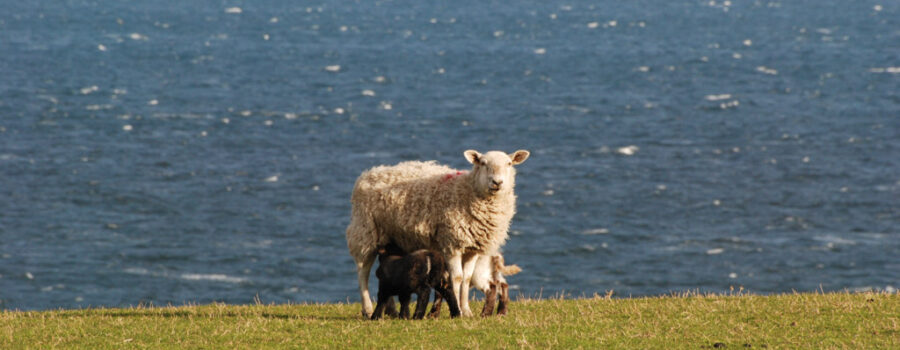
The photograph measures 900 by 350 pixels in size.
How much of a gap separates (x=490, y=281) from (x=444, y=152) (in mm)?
63684

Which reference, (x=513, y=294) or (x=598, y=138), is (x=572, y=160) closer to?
(x=598, y=138)

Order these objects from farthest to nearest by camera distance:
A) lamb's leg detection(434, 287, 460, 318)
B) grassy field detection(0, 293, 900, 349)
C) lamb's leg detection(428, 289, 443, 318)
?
1. lamb's leg detection(428, 289, 443, 318)
2. lamb's leg detection(434, 287, 460, 318)
3. grassy field detection(0, 293, 900, 349)

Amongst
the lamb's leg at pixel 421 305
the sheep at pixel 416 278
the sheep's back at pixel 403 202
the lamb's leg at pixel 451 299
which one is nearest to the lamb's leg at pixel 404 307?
the sheep at pixel 416 278

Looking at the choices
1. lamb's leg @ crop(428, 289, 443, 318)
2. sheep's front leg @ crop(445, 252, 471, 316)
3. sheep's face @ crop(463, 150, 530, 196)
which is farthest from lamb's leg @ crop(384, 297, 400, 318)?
sheep's face @ crop(463, 150, 530, 196)

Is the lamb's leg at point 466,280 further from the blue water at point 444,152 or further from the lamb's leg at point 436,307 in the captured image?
the blue water at point 444,152

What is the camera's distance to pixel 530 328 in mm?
14094

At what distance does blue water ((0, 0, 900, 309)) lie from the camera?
63031mm

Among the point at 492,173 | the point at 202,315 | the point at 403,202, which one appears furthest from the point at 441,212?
the point at 202,315

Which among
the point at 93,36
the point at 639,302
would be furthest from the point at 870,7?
the point at 639,302

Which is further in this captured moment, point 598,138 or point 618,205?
point 598,138

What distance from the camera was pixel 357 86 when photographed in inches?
4528

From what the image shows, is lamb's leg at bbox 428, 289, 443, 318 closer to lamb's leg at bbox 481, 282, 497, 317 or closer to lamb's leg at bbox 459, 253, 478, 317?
lamb's leg at bbox 459, 253, 478, 317

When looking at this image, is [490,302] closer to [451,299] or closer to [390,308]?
[451,299]

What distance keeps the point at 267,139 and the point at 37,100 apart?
2616 centimetres
